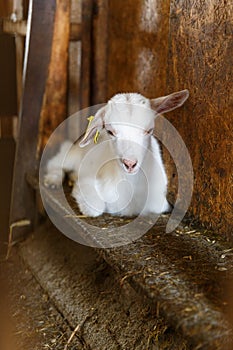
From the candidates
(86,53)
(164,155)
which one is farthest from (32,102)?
(164,155)

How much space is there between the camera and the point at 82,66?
12.2 ft

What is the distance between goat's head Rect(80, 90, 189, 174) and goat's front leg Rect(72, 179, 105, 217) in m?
0.33

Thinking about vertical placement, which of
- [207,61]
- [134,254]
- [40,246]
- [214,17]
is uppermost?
[214,17]

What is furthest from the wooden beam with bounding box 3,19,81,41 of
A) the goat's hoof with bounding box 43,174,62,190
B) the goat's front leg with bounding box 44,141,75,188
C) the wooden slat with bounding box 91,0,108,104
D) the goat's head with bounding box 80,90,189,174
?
the goat's head with bounding box 80,90,189,174

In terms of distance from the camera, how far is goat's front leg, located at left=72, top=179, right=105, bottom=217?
2.84 m

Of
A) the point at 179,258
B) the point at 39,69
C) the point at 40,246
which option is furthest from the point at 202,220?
the point at 39,69

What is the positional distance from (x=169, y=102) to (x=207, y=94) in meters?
0.24

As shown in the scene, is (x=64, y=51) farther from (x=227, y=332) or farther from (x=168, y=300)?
(x=227, y=332)

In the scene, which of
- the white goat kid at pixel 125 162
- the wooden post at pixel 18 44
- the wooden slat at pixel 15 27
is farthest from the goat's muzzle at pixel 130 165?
the wooden post at pixel 18 44

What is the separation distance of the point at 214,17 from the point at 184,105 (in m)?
0.50

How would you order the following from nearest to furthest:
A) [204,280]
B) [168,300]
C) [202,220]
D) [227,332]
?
[227,332] < [168,300] < [204,280] < [202,220]

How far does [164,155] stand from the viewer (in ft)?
9.68

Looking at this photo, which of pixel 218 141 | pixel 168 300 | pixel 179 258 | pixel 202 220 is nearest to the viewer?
pixel 168 300

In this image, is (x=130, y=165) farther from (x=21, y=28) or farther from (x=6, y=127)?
(x=6, y=127)
